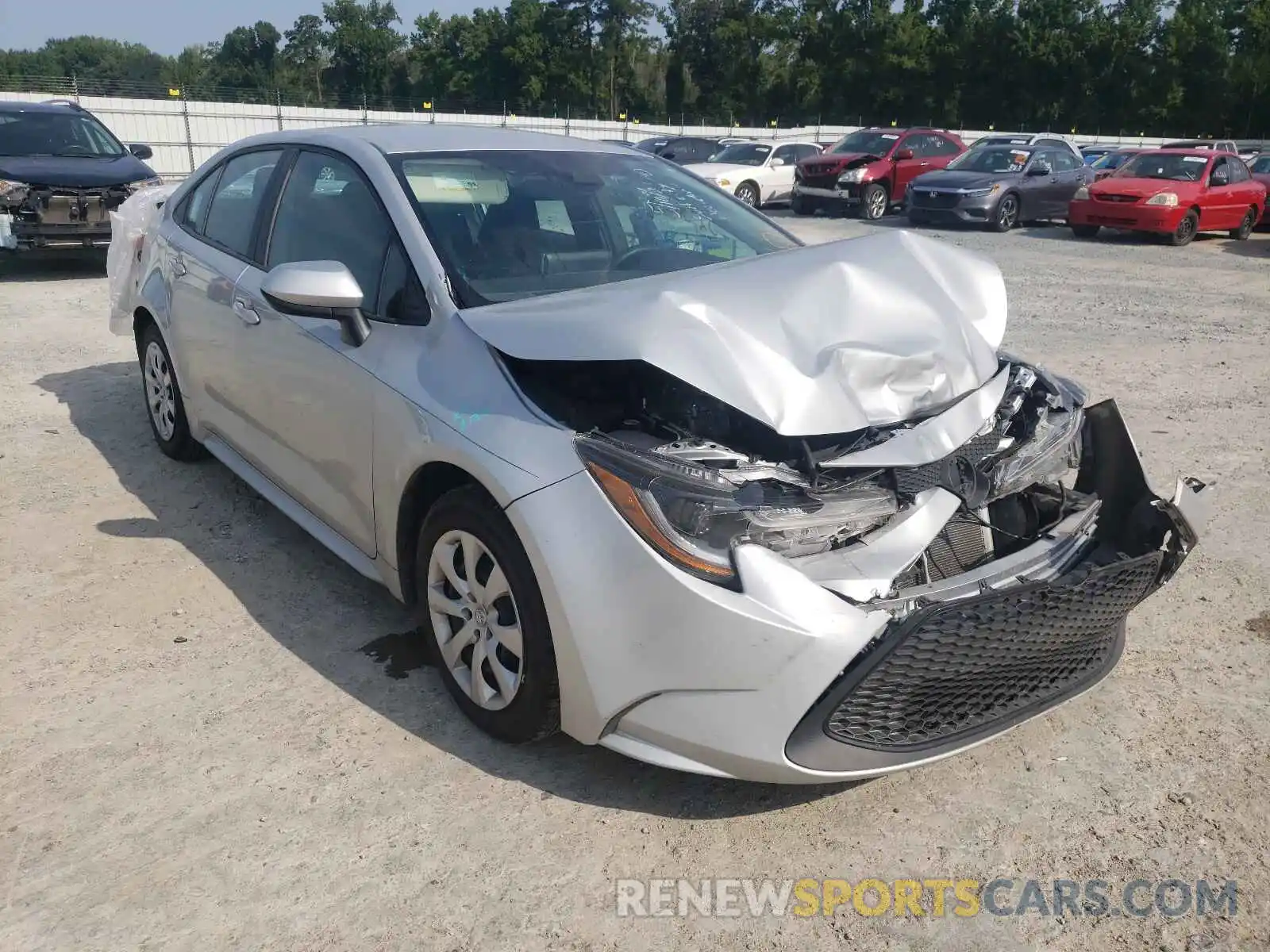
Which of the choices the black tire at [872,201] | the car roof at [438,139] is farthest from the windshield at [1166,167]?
the car roof at [438,139]

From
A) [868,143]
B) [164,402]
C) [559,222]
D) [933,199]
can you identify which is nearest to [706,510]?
[559,222]

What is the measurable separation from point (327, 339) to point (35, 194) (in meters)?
8.67

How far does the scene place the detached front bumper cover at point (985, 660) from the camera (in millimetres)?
2447

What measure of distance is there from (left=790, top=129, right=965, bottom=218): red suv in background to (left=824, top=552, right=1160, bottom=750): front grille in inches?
Result: 695

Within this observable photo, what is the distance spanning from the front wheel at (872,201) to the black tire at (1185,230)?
5.20 metres

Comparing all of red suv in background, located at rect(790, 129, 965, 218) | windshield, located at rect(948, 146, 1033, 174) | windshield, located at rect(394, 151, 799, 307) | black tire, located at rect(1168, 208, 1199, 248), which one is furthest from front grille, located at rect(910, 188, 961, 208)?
windshield, located at rect(394, 151, 799, 307)

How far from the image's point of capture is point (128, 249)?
5746 millimetres

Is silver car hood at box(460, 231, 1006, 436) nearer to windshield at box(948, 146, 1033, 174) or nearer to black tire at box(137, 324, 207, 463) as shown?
black tire at box(137, 324, 207, 463)

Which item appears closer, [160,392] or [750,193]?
[160,392]

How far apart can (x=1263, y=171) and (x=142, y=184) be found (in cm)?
1911

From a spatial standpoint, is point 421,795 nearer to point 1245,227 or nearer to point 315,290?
point 315,290

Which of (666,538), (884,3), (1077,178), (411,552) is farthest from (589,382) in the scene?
(884,3)

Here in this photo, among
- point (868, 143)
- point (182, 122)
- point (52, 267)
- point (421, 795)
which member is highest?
point (182, 122)

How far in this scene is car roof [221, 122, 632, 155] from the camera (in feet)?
12.5
